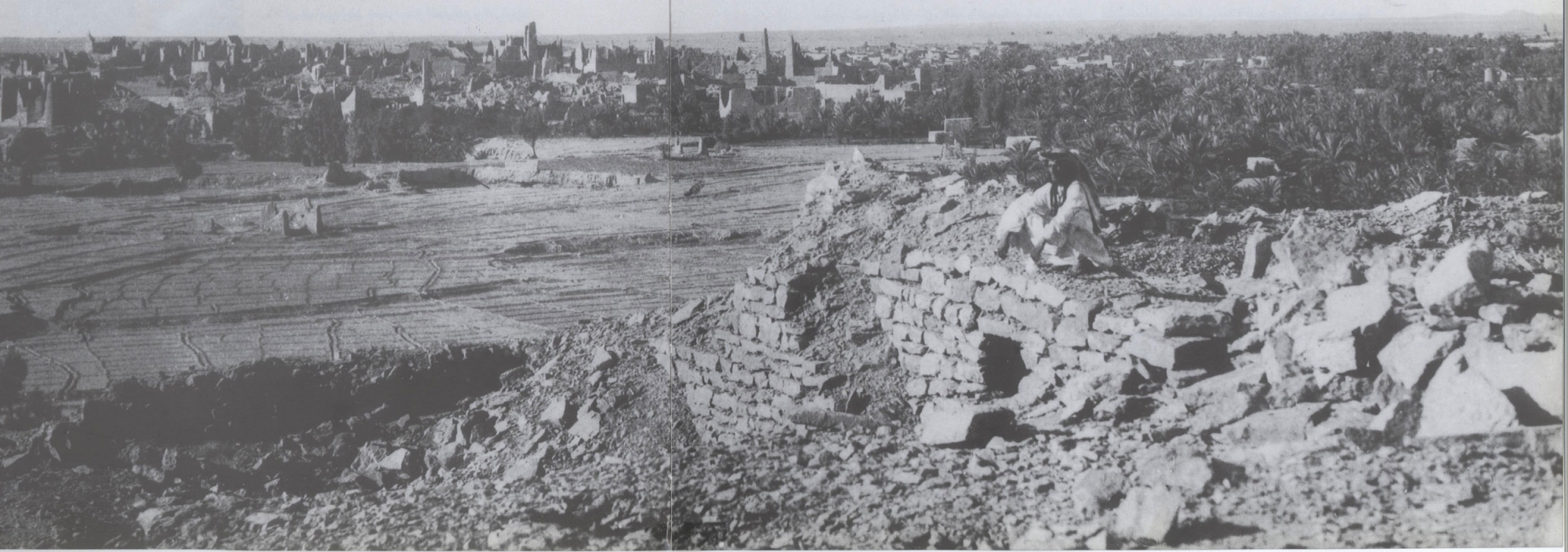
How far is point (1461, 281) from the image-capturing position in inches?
188

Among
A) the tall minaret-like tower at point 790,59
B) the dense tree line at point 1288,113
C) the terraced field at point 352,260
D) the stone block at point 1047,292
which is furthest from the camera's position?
the tall minaret-like tower at point 790,59

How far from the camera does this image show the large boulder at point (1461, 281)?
4.78 m

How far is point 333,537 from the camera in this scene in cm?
556

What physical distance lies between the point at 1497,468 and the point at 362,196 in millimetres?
6378

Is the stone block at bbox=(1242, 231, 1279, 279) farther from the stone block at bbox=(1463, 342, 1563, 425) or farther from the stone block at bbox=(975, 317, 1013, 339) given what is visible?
the stone block at bbox=(975, 317, 1013, 339)

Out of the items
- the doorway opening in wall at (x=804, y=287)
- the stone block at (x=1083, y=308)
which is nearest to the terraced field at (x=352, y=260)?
the doorway opening in wall at (x=804, y=287)

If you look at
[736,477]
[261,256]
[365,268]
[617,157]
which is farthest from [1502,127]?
[261,256]

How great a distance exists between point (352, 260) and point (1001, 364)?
395 cm

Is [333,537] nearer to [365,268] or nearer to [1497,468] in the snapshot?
[365,268]

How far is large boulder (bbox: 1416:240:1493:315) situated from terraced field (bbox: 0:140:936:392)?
9.80 feet

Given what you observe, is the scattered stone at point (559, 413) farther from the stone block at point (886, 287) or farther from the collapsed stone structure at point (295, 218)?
the stone block at point (886, 287)

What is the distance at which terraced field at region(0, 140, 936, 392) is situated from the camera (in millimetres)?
5852

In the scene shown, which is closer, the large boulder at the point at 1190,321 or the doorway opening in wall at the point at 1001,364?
the large boulder at the point at 1190,321

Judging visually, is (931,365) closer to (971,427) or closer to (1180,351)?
(971,427)
